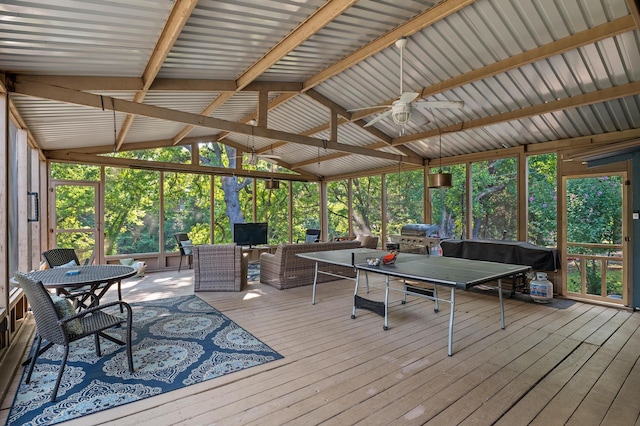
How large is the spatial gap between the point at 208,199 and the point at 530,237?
7975mm

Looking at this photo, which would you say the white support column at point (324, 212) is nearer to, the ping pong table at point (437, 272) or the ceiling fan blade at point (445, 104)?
the ping pong table at point (437, 272)

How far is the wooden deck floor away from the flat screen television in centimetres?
399

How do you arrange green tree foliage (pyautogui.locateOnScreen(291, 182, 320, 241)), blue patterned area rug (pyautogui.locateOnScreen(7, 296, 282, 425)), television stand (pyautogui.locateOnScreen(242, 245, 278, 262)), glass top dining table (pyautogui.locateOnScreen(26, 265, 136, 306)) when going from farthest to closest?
1. green tree foliage (pyautogui.locateOnScreen(291, 182, 320, 241))
2. television stand (pyautogui.locateOnScreen(242, 245, 278, 262))
3. glass top dining table (pyautogui.locateOnScreen(26, 265, 136, 306))
4. blue patterned area rug (pyautogui.locateOnScreen(7, 296, 282, 425))

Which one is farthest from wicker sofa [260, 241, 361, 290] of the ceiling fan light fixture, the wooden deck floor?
the ceiling fan light fixture

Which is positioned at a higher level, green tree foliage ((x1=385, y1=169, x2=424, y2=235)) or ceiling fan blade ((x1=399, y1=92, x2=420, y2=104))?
ceiling fan blade ((x1=399, y1=92, x2=420, y2=104))

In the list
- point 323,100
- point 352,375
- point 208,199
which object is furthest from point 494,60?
point 208,199

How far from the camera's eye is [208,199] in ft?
30.3

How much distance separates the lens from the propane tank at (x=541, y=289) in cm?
502

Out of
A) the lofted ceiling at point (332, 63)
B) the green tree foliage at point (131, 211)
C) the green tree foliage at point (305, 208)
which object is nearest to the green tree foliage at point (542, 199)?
the lofted ceiling at point (332, 63)

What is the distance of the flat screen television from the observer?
846 cm

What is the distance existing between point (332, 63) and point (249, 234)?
506 cm

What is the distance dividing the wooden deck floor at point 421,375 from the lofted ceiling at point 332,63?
267 cm

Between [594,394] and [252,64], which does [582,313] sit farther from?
[252,64]

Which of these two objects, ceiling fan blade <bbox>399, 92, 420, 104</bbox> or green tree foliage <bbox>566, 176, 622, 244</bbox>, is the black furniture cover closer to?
green tree foliage <bbox>566, 176, 622, 244</bbox>
